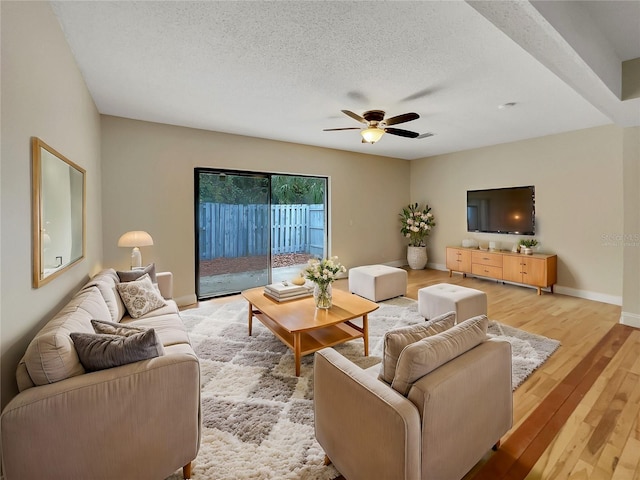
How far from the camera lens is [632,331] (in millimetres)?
3264

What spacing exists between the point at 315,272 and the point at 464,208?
450cm

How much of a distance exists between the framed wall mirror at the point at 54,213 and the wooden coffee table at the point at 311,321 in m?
1.56

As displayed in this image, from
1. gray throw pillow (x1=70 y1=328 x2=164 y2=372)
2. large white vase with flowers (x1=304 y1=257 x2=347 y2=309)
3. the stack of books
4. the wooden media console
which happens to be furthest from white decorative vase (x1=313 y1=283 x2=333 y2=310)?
the wooden media console

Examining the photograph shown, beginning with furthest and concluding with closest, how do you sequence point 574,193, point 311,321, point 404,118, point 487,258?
point 487,258 < point 574,193 < point 404,118 < point 311,321

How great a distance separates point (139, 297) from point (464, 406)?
2.67 m

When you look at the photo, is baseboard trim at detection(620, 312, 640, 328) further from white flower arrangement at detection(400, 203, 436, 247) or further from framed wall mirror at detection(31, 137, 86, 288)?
framed wall mirror at detection(31, 137, 86, 288)

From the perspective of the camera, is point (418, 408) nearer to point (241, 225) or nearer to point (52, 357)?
point (52, 357)

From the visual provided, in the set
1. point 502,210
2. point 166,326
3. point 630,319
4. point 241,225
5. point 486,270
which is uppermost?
point 502,210

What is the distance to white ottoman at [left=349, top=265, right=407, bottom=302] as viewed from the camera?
4.32 metres

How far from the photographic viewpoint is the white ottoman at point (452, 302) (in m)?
3.28

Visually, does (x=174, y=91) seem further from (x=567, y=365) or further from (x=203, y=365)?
(x=567, y=365)

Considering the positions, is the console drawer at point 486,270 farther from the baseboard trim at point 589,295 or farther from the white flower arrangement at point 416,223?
the white flower arrangement at point 416,223

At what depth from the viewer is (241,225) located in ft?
16.1

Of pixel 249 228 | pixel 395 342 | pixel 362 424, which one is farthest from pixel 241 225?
pixel 362 424
